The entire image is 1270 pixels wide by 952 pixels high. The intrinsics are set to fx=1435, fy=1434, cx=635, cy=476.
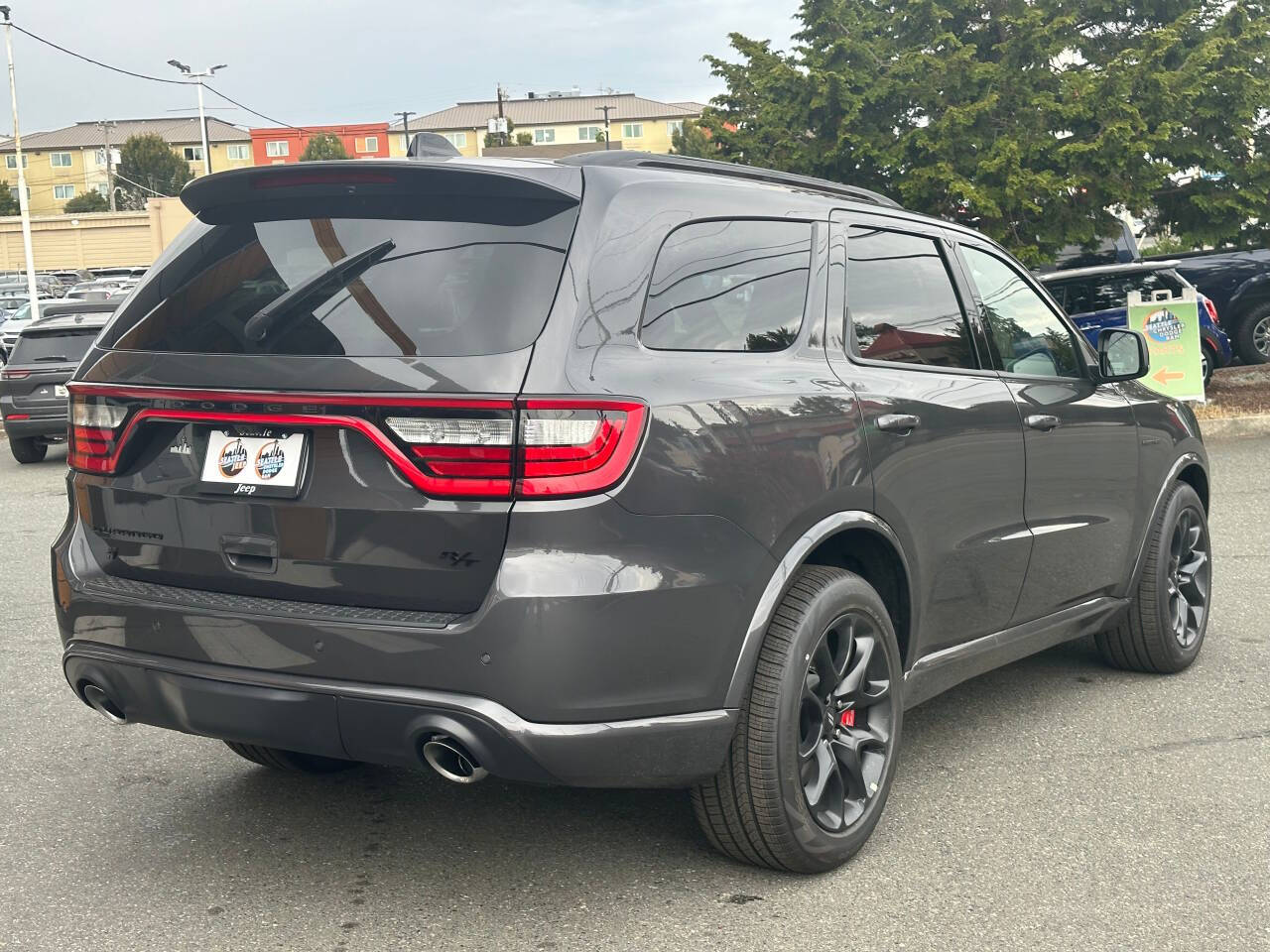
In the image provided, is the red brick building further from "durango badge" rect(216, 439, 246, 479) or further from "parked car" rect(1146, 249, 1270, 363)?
"durango badge" rect(216, 439, 246, 479)

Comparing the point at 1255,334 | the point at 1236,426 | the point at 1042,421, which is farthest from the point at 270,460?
the point at 1255,334

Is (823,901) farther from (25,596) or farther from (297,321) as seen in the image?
(25,596)

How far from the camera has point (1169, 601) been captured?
18.2 ft

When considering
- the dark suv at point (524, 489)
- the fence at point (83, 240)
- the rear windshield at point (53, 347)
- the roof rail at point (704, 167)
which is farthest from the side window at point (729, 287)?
the fence at point (83, 240)

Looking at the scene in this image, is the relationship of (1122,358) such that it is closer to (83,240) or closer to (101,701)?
(101,701)

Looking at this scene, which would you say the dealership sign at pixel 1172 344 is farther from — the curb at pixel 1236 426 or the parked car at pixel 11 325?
the parked car at pixel 11 325

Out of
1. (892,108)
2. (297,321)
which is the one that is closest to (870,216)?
(297,321)

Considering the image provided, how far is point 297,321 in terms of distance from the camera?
10.8 ft

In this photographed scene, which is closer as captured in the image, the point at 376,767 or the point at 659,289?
the point at 659,289

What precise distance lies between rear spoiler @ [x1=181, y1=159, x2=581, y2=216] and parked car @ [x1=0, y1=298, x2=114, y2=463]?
1226 cm

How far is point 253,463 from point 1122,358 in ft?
10.7

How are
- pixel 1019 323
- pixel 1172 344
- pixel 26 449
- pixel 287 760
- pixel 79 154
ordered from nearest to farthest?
pixel 287 760, pixel 1019 323, pixel 1172 344, pixel 26 449, pixel 79 154

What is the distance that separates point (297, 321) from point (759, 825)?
63.8 inches

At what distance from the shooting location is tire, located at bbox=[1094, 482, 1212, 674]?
17.8 feet
